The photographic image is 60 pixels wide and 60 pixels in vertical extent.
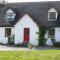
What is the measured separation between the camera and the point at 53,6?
4756 cm

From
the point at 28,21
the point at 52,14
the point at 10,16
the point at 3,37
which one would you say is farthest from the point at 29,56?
the point at 10,16

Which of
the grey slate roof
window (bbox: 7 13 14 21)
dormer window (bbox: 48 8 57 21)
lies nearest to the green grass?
the grey slate roof

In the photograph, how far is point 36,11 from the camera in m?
47.9

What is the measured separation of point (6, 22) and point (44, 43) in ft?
21.8

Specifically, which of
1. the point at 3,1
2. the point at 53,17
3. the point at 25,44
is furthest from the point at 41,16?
the point at 3,1

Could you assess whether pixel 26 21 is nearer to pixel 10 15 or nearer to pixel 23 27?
pixel 23 27

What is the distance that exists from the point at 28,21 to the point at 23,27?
104 cm

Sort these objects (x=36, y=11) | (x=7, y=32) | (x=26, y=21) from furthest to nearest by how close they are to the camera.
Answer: (x=36, y=11), (x=7, y=32), (x=26, y=21)

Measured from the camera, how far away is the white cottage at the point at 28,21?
45.1 metres

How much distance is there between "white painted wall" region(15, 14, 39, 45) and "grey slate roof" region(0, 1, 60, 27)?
0.60 meters

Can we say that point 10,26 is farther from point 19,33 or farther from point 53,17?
point 53,17

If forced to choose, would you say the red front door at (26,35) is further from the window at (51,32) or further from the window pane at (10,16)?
the window pane at (10,16)

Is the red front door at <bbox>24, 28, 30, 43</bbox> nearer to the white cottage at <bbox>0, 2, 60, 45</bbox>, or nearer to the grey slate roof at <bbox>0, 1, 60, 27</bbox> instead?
the white cottage at <bbox>0, 2, 60, 45</bbox>

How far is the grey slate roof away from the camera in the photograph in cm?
4578
